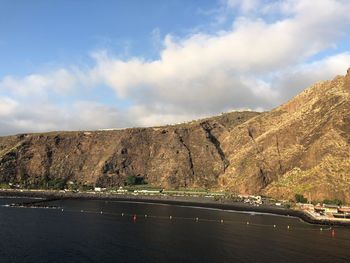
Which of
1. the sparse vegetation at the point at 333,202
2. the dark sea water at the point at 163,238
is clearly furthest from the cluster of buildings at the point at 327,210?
the dark sea water at the point at 163,238

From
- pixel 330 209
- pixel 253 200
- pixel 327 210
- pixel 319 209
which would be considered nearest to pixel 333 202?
pixel 319 209

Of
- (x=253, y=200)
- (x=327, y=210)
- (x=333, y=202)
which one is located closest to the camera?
(x=327, y=210)

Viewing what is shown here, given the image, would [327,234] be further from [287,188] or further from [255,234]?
[287,188]

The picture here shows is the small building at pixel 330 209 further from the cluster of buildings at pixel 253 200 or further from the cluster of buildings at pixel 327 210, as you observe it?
the cluster of buildings at pixel 253 200

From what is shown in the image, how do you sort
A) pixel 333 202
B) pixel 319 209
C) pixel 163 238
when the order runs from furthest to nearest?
pixel 333 202
pixel 319 209
pixel 163 238

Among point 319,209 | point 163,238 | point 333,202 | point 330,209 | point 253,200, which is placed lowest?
point 163,238

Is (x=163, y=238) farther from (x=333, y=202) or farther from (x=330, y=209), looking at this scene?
(x=333, y=202)

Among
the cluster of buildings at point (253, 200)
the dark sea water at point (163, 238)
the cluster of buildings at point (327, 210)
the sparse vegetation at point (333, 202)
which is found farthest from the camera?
the cluster of buildings at point (253, 200)

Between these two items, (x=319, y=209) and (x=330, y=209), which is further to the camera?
(x=319, y=209)
